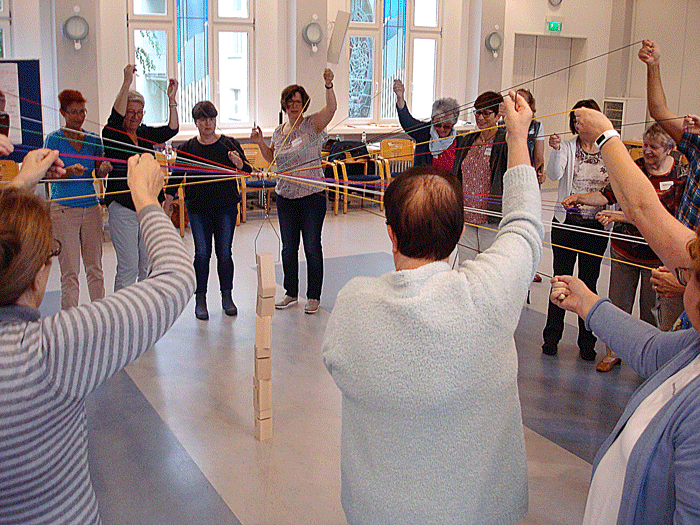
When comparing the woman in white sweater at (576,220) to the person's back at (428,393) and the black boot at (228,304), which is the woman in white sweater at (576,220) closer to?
the black boot at (228,304)

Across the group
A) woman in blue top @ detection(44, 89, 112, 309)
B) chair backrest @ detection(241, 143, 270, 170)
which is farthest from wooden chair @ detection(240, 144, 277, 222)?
woman in blue top @ detection(44, 89, 112, 309)

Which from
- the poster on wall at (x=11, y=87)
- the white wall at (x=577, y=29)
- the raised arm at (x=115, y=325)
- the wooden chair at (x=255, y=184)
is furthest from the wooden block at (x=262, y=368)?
the white wall at (x=577, y=29)

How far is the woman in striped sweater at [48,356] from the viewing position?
129 cm

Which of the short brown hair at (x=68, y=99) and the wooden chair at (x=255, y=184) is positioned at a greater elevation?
the short brown hair at (x=68, y=99)

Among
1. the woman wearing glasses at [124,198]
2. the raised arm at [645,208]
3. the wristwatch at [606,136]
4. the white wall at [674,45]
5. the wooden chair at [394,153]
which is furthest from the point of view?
the white wall at [674,45]

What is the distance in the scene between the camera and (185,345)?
4641mm

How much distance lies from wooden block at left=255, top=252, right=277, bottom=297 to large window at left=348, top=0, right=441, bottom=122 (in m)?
8.43

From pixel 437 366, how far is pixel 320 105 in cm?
907

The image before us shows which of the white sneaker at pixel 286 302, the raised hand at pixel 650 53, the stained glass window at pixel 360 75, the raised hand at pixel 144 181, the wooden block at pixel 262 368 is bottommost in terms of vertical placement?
the white sneaker at pixel 286 302

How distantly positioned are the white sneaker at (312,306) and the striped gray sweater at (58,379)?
3868mm

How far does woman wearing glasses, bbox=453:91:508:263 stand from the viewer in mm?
4363

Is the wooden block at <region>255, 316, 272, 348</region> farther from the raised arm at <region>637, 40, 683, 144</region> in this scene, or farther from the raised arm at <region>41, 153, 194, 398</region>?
the raised arm at <region>637, 40, 683, 144</region>

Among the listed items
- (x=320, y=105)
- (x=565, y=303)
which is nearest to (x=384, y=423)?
(x=565, y=303)

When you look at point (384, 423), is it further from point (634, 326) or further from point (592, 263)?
point (592, 263)
